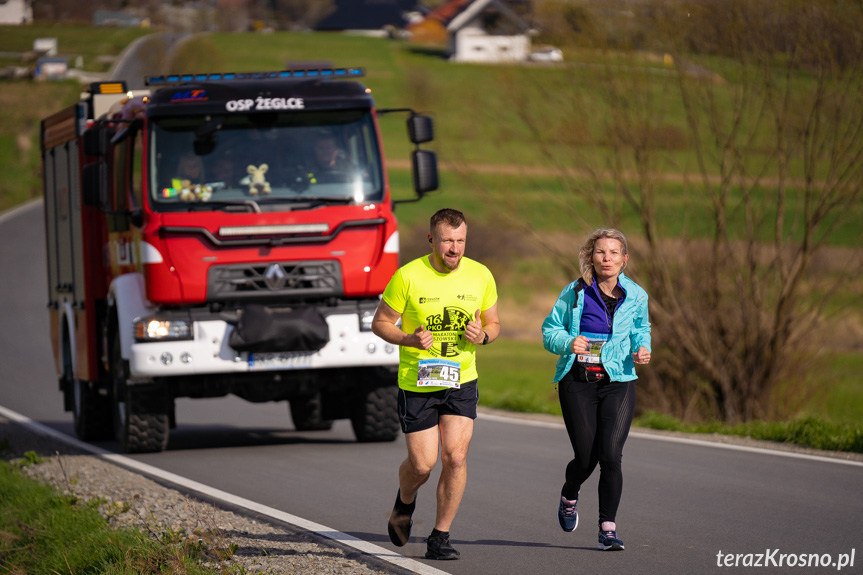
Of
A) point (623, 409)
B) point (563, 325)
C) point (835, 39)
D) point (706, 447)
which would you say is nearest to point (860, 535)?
point (623, 409)

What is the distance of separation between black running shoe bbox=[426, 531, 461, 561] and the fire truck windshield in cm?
523

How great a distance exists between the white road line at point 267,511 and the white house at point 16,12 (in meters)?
6.52

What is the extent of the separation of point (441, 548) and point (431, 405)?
0.80 meters

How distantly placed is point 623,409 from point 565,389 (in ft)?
1.04

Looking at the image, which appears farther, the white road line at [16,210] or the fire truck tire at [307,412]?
the white road line at [16,210]

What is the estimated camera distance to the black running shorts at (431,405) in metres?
6.00

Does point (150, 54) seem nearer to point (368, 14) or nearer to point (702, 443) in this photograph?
point (702, 443)

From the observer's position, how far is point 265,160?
11.1 metres

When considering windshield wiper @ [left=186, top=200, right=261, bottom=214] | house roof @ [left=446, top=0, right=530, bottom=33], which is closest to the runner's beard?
windshield wiper @ [left=186, top=200, right=261, bottom=214]

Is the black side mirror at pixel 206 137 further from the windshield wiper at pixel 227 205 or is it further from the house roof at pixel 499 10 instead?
the house roof at pixel 499 10

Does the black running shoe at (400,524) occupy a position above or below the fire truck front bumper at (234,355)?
below

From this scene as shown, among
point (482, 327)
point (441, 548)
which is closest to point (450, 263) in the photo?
point (482, 327)

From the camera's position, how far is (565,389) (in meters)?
6.29

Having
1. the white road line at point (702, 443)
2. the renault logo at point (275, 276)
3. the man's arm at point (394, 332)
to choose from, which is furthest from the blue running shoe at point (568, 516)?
the renault logo at point (275, 276)
